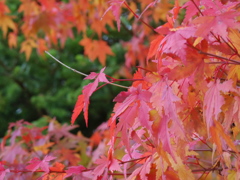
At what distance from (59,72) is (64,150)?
159 centimetres

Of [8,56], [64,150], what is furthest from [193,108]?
[8,56]

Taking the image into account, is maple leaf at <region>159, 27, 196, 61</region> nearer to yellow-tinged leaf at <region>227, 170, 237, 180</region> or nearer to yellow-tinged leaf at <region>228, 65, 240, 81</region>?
yellow-tinged leaf at <region>228, 65, 240, 81</region>

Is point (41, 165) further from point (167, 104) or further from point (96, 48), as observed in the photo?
point (96, 48)

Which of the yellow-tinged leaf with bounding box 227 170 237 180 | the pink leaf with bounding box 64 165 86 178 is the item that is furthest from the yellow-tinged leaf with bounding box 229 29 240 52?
the pink leaf with bounding box 64 165 86 178

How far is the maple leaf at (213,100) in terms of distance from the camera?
1.76 ft

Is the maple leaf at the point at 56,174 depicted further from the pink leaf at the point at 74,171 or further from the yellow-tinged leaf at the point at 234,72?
the yellow-tinged leaf at the point at 234,72

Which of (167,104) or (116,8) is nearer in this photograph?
(167,104)

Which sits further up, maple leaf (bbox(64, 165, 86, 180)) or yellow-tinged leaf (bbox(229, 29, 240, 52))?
yellow-tinged leaf (bbox(229, 29, 240, 52))

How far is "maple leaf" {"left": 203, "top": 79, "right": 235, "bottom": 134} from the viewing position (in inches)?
21.1

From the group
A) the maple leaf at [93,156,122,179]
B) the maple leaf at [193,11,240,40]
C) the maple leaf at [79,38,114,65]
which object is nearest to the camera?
the maple leaf at [193,11,240,40]

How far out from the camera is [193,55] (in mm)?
570

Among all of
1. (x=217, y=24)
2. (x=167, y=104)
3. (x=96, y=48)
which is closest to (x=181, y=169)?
(x=167, y=104)

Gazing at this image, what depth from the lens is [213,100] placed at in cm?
55

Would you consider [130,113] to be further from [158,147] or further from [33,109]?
[33,109]
